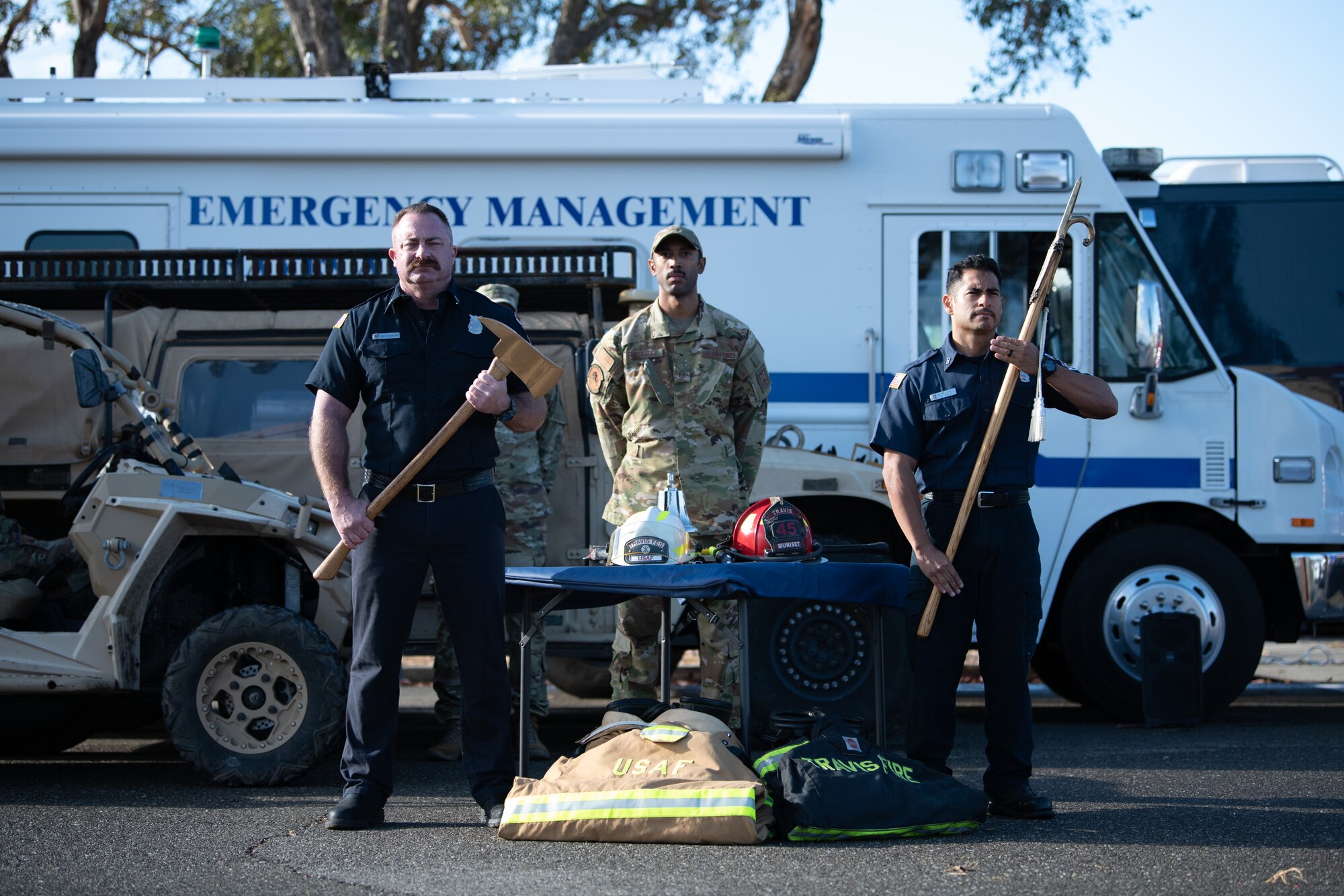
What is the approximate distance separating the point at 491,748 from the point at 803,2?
479 inches

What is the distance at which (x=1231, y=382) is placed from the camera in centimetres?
744

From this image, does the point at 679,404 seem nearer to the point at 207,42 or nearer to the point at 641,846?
the point at 641,846

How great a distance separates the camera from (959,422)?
15.8 feet

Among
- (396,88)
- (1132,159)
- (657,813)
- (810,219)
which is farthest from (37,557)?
(1132,159)

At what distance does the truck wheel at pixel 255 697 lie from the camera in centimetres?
534

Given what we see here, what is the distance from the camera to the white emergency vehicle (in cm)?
741

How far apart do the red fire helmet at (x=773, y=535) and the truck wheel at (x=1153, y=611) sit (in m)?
2.94

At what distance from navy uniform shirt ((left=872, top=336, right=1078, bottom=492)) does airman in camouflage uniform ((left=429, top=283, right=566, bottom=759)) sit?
1.83 metres

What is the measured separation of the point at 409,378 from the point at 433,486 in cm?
37

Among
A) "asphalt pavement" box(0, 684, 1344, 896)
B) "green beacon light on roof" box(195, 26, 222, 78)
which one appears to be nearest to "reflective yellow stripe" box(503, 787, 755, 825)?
"asphalt pavement" box(0, 684, 1344, 896)

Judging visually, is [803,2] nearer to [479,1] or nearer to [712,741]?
[479,1]

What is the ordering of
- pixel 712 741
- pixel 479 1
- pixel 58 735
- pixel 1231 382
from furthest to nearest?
pixel 479 1
pixel 1231 382
pixel 58 735
pixel 712 741

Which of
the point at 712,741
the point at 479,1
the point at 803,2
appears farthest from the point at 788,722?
the point at 479,1

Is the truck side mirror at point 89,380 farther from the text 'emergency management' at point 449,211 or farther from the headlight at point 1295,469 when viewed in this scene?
the headlight at point 1295,469
